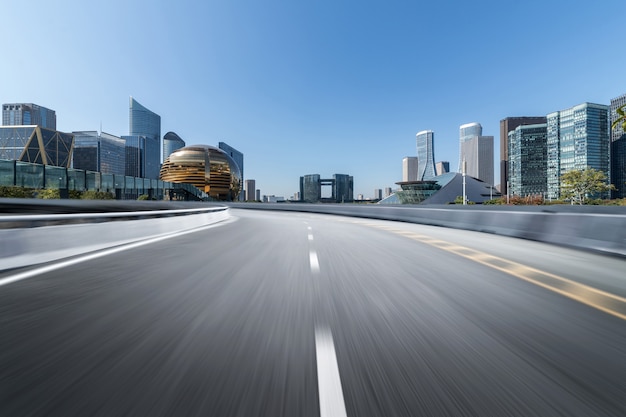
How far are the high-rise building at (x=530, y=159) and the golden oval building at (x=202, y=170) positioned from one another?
500ft

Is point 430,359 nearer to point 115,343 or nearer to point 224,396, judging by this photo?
point 224,396

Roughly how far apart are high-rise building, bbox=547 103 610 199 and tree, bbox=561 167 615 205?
6303cm

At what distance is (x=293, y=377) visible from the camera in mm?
2215

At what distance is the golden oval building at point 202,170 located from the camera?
141500mm

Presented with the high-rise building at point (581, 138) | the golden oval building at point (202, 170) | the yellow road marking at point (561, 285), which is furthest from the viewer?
the golden oval building at point (202, 170)

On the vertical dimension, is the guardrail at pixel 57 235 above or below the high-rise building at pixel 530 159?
below

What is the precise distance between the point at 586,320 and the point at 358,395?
294 cm

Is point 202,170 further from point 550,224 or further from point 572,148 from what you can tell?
point 572,148

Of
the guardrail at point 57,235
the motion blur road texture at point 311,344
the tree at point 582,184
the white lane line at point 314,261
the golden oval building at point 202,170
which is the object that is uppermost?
the golden oval building at point 202,170

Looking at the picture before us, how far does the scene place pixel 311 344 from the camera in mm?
2730

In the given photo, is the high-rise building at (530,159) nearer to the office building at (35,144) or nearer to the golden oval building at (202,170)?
the golden oval building at (202,170)

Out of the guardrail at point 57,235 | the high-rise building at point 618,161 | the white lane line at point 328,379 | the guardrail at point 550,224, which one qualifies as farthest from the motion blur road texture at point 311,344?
the high-rise building at point 618,161

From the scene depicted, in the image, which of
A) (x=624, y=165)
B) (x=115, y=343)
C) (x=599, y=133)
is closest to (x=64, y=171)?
(x=115, y=343)

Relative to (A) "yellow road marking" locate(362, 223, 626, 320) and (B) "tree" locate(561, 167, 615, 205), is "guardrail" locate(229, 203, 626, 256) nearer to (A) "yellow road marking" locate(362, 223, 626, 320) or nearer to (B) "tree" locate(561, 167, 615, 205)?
(A) "yellow road marking" locate(362, 223, 626, 320)
